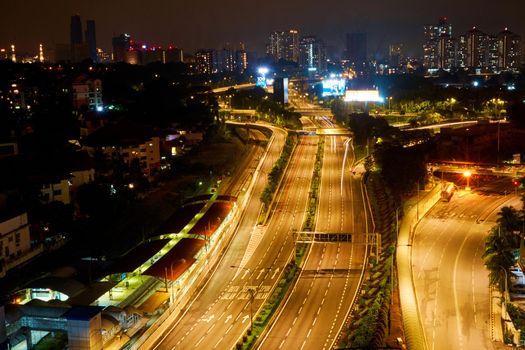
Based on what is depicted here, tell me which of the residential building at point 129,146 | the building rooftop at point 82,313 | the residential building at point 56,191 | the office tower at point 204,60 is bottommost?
the building rooftop at point 82,313

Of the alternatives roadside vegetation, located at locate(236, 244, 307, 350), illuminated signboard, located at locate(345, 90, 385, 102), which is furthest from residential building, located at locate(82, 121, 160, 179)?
illuminated signboard, located at locate(345, 90, 385, 102)

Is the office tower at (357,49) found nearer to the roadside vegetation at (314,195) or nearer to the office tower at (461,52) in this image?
the office tower at (461,52)

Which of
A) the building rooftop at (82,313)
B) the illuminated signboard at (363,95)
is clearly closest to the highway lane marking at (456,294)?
the building rooftop at (82,313)

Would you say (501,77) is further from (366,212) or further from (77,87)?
(366,212)

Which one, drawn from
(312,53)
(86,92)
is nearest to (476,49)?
(312,53)

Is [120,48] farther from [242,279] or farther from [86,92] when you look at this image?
[242,279]
